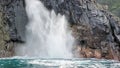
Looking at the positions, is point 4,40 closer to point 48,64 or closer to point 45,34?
point 45,34

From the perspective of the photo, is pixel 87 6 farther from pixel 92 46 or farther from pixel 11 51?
pixel 11 51

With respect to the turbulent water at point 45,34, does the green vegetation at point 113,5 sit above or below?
above

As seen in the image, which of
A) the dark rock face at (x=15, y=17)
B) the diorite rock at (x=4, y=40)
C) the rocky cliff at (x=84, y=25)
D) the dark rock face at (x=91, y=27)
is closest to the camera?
the diorite rock at (x=4, y=40)

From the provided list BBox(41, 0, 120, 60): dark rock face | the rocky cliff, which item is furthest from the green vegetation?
BBox(41, 0, 120, 60): dark rock face

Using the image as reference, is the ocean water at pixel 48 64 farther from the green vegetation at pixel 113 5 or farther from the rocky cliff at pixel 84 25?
the green vegetation at pixel 113 5

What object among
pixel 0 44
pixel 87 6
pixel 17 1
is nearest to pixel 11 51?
pixel 0 44

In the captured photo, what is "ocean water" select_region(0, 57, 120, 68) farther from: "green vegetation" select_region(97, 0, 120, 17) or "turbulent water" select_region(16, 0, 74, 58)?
"green vegetation" select_region(97, 0, 120, 17)

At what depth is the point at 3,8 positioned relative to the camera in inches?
3014

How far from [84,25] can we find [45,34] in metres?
11.4

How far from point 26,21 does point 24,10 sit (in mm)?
3273

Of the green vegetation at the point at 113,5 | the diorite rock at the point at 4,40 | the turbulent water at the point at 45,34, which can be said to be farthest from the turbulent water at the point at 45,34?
the green vegetation at the point at 113,5

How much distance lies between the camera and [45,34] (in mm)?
79062

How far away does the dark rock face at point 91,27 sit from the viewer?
77.0m

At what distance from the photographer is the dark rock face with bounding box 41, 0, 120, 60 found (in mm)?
77000
